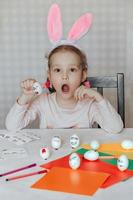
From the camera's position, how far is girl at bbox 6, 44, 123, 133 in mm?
1562

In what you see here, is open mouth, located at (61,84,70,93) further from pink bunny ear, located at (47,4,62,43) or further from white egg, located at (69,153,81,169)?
white egg, located at (69,153,81,169)

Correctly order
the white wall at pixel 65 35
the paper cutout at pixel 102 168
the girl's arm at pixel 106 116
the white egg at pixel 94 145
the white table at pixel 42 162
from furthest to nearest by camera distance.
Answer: the white wall at pixel 65 35, the girl's arm at pixel 106 116, the white egg at pixel 94 145, the paper cutout at pixel 102 168, the white table at pixel 42 162

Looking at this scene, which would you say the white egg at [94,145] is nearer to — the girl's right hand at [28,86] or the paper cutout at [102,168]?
the paper cutout at [102,168]

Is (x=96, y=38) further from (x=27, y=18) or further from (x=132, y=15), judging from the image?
(x=27, y=18)

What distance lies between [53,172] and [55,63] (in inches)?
25.6

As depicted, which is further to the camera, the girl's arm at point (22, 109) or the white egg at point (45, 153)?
the girl's arm at point (22, 109)

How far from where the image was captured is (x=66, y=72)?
1570 mm

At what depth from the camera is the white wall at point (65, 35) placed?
2.60 meters

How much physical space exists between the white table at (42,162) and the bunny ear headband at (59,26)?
390 millimetres

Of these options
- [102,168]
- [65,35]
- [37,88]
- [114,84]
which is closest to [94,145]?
[102,168]

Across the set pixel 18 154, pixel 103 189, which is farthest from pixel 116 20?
pixel 103 189

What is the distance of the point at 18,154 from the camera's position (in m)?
1.20

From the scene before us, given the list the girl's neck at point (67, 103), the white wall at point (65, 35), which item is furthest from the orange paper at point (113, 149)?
the white wall at point (65, 35)

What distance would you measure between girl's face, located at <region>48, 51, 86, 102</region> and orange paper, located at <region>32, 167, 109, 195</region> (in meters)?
0.57
